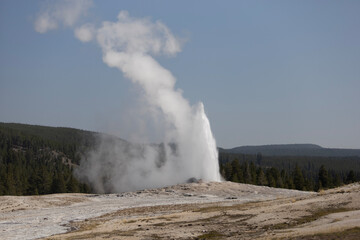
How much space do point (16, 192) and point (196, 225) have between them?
8136cm

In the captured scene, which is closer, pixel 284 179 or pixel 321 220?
pixel 321 220

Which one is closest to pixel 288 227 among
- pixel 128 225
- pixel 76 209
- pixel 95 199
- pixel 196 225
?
pixel 196 225

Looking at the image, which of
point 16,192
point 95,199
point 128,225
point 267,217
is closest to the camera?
point 267,217

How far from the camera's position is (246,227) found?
1139 inches

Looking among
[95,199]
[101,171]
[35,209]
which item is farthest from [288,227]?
[101,171]

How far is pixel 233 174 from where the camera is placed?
105000mm

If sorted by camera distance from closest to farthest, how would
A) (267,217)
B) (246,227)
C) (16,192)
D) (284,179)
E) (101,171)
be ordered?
(246,227) → (267,217) → (16,192) → (284,179) → (101,171)

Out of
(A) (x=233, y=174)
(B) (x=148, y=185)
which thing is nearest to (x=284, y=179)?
(A) (x=233, y=174)

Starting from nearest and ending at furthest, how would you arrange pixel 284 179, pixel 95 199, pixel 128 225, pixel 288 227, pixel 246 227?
pixel 288 227
pixel 246 227
pixel 128 225
pixel 95 199
pixel 284 179

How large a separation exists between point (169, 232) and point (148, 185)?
211ft

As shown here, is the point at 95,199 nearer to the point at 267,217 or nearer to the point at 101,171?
the point at 267,217

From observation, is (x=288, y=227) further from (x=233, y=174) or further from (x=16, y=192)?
(x=16, y=192)

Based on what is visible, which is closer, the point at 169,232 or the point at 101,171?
the point at 169,232

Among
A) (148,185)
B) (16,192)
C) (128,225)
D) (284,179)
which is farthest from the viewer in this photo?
(284,179)
